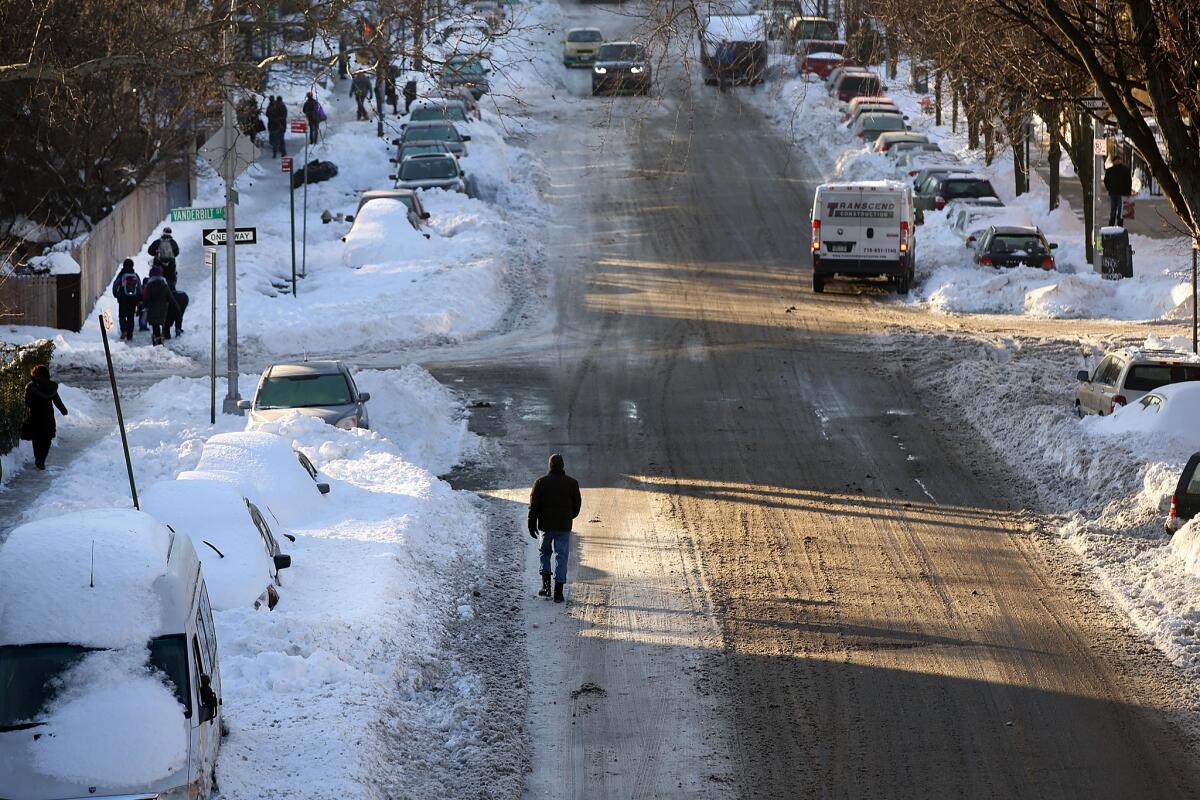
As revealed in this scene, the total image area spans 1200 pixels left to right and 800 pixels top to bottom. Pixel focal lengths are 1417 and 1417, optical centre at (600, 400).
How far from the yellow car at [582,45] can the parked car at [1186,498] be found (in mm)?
50755

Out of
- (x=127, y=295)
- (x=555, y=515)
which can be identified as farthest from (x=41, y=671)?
(x=127, y=295)

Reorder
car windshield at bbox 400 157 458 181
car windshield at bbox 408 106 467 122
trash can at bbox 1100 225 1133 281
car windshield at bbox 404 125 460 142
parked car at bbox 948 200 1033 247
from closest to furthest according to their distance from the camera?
1. trash can at bbox 1100 225 1133 281
2. parked car at bbox 948 200 1033 247
3. car windshield at bbox 400 157 458 181
4. car windshield at bbox 404 125 460 142
5. car windshield at bbox 408 106 467 122

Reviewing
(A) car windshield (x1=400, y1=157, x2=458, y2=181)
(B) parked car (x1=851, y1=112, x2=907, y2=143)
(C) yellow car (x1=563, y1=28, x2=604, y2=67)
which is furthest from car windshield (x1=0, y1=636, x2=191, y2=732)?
(C) yellow car (x1=563, y1=28, x2=604, y2=67)

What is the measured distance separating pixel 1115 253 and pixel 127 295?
73.3 ft

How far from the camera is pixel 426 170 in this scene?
42.7 meters

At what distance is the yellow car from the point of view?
6309 centimetres

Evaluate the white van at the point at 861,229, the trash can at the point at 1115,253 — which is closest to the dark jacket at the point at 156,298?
the white van at the point at 861,229

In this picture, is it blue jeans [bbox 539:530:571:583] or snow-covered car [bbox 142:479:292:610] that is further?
blue jeans [bbox 539:530:571:583]

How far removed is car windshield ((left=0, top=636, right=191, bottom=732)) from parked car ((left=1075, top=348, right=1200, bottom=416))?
1525 cm

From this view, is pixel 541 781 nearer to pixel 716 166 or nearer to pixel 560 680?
pixel 560 680

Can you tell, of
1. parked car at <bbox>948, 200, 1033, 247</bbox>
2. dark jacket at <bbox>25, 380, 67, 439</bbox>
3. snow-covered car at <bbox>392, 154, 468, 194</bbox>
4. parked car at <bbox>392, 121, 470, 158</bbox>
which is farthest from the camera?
parked car at <bbox>392, 121, 470, 158</bbox>

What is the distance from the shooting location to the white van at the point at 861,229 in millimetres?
31922

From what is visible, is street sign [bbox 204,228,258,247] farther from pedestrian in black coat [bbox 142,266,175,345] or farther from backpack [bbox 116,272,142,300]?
backpack [bbox 116,272,142,300]

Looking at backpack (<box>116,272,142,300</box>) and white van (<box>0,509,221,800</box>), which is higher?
backpack (<box>116,272,142,300</box>)
